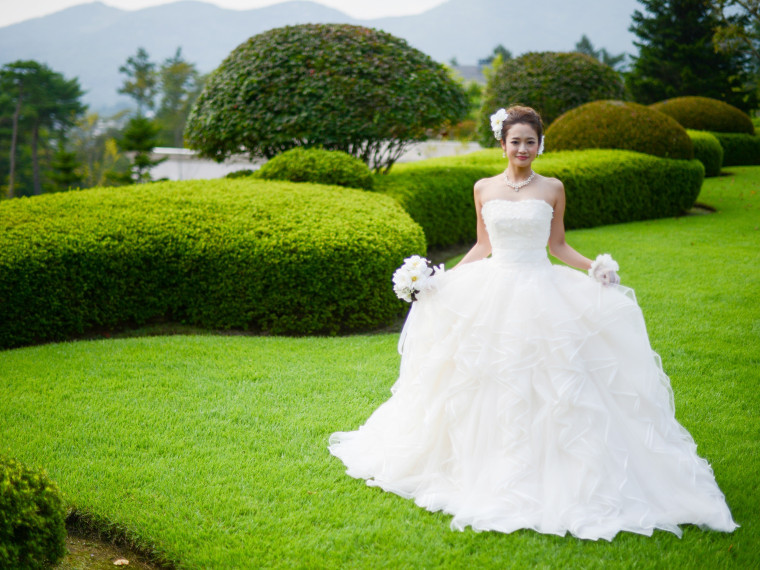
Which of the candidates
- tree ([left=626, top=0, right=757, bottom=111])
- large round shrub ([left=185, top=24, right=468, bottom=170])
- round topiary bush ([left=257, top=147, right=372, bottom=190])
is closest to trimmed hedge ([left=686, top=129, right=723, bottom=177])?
large round shrub ([left=185, top=24, right=468, bottom=170])

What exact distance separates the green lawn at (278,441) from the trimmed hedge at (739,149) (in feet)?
53.9

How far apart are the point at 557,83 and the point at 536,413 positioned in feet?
53.9

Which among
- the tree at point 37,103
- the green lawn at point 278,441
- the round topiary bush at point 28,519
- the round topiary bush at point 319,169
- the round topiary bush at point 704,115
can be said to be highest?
→ the tree at point 37,103

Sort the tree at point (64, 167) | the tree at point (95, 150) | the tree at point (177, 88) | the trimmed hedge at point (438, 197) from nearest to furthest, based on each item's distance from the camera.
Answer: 1. the trimmed hedge at point (438, 197)
2. the tree at point (64, 167)
3. the tree at point (95, 150)
4. the tree at point (177, 88)

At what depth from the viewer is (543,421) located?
3.31m

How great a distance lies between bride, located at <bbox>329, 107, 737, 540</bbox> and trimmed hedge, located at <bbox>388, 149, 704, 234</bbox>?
7079 millimetres

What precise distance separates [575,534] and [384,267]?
415cm

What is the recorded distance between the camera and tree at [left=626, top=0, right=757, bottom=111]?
29672 millimetres

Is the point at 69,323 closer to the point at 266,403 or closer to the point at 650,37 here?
the point at 266,403

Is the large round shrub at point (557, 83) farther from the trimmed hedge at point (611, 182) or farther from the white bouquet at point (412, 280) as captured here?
the white bouquet at point (412, 280)

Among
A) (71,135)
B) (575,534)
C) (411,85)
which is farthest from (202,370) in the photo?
(71,135)

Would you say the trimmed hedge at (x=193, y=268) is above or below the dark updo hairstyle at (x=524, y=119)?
below

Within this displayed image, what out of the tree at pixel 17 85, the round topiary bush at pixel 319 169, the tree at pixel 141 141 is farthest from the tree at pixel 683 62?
the tree at pixel 17 85

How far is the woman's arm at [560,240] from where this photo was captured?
151 inches
